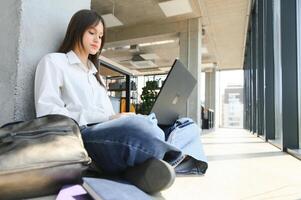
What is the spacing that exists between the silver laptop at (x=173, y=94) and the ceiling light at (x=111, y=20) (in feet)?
14.8

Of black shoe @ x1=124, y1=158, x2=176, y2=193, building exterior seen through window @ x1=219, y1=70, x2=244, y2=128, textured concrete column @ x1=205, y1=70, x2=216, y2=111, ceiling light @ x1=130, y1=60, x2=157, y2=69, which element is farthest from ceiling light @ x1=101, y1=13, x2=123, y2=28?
building exterior seen through window @ x1=219, y1=70, x2=244, y2=128

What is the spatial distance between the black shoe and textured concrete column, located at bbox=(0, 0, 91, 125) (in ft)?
2.07

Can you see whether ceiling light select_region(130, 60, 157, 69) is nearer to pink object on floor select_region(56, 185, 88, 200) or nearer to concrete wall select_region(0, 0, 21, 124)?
concrete wall select_region(0, 0, 21, 124)

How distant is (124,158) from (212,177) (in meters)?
0.59

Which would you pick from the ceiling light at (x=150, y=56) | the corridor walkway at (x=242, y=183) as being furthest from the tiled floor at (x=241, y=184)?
the ceiling light at (x=150, y=56)

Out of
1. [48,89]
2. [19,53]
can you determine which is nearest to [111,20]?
[19,53]

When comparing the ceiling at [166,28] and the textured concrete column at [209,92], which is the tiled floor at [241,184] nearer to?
the ceiling at [166,28]

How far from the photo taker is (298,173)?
1.49 metres

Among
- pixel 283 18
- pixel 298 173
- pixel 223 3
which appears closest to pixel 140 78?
pixel 223 3

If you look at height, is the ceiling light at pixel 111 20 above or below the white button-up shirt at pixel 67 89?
above

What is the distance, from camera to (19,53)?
1.16 meters

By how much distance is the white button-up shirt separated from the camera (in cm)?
108

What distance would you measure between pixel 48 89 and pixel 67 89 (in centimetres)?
10

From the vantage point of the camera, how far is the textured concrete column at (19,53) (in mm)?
1163
